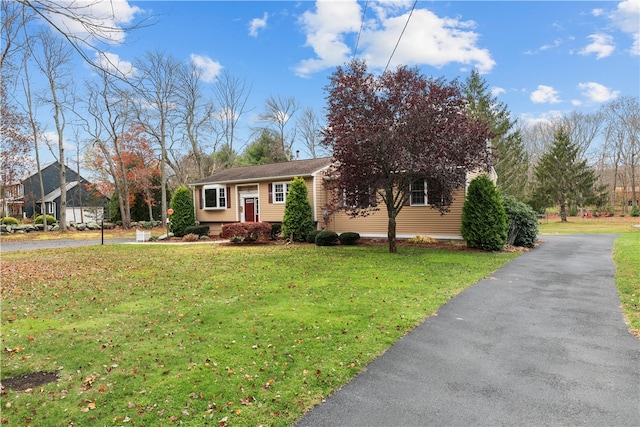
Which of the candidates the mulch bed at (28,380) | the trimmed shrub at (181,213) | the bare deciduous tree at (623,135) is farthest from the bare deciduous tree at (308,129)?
the mulch bed at (28,380)

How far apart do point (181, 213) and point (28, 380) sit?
18473mm

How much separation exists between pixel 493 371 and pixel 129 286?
7.01 metres

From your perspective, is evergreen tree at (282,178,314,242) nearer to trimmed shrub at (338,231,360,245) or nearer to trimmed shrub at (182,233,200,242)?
trimmed shrub at (338,231,360,245)

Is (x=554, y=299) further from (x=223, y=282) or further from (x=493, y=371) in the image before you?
(x=223, y=282)

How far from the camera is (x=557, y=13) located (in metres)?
9.44

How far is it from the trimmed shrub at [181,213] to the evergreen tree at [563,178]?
1211 inches

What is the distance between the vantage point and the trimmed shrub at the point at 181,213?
68.7ft

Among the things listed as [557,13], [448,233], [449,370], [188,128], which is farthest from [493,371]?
[188,128]

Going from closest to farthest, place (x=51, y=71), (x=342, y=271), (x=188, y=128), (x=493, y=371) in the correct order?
1. (x=493, y=371)
2. (x=342, y=271)
3. (x=51, y=71)
4. (x=188, y=128)

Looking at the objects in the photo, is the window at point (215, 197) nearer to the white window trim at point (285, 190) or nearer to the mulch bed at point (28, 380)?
the white window trim at point (285, 190)

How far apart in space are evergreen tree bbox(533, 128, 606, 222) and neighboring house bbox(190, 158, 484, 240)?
945 inches

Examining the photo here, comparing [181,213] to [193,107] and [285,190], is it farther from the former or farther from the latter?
[193,107]

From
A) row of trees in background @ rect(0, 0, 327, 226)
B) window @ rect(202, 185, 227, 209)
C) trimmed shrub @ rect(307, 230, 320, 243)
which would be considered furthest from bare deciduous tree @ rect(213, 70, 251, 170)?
trimmed shrub @ rect(307, 230, 320, 243)

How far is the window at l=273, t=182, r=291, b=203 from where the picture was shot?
18578 mm
